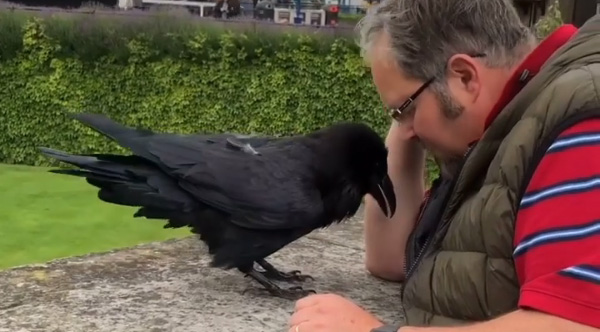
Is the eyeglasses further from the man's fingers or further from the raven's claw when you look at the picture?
the raven's claw

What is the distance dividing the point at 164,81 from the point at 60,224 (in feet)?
11.6

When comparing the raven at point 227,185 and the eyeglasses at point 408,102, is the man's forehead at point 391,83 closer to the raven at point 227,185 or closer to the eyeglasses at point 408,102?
the eyeglasses at point 408,102

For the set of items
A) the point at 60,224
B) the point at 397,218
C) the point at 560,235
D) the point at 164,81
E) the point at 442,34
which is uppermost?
the point at 442,34

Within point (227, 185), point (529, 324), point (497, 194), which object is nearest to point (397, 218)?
point (227, 185)

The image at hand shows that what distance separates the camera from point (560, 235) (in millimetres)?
1274

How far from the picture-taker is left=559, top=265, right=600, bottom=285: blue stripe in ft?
4.05

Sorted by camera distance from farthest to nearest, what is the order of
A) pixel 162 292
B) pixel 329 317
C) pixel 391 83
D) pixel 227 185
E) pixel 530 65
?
pixel 227 185 → pixel 162 292 → pixel 391 83 → pixel 530 65 → pixel 329 317

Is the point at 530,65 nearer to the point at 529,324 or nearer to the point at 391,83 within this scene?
the point at 391,83

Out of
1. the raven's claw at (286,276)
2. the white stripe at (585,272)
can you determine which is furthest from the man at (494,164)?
the raven's claw at (286,276)

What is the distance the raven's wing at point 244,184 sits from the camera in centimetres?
235

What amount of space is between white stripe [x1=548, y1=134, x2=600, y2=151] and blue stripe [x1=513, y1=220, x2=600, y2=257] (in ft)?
0.43

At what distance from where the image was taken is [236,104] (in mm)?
9914

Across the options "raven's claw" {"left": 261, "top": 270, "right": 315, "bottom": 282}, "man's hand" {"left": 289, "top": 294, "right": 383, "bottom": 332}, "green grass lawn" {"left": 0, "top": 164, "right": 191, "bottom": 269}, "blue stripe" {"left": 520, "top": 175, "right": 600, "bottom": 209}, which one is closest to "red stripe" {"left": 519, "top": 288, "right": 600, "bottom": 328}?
"blue stripe" {"left": 520, "top": 175, "right": 600, "bottom": 209}

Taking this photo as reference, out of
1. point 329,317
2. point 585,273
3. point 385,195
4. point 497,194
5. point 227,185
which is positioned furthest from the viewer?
point 385,195
